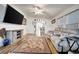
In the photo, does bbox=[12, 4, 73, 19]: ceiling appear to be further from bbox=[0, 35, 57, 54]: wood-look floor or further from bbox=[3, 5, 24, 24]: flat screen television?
bbox=[0, 35, 57, 54]: wood-look floor

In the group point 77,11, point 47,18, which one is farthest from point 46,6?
point 77,11

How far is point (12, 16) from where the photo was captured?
1.25 m

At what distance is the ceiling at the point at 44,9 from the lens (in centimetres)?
124

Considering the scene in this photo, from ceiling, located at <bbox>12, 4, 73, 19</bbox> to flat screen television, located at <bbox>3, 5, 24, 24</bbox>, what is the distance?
71 mm

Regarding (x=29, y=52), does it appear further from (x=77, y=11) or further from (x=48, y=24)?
(x=77, y=11)

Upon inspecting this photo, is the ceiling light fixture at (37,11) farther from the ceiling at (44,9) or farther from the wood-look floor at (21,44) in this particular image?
the wood-look floor at (21,44)

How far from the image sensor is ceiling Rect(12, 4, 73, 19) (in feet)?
4.07

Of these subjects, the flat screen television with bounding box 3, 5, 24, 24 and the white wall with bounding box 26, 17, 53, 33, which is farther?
the white wall with bounding box 26, 17, 53, 33

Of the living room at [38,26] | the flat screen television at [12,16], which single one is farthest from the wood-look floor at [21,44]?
the flat screen television at [12,16]

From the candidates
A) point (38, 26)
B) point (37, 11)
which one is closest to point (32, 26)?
point (38, 26)

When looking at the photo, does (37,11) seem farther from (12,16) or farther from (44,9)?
(12,16)

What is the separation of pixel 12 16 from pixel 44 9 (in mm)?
360

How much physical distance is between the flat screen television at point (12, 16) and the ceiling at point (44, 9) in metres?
0.07

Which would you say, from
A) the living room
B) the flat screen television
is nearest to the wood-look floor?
the living room
